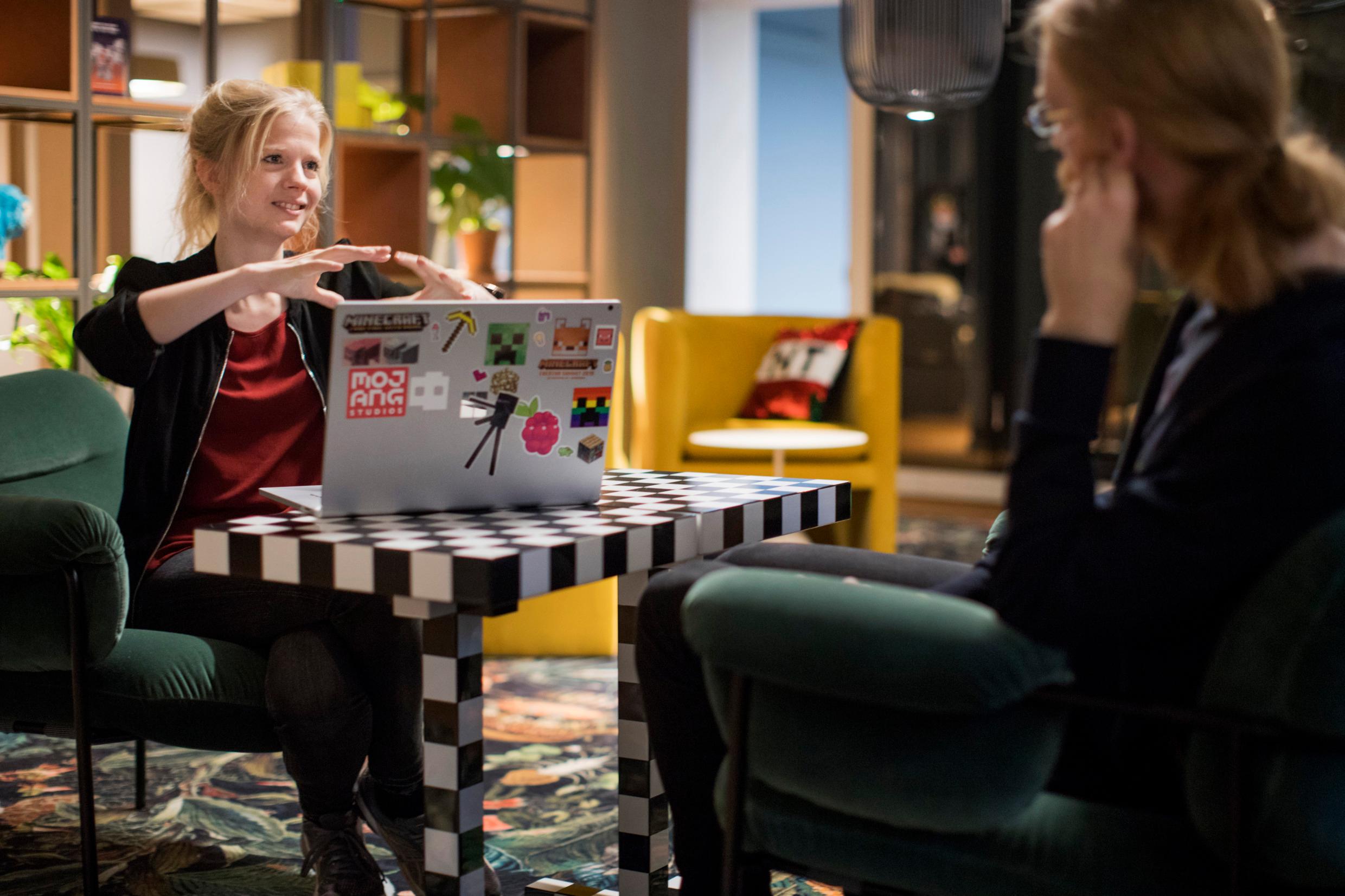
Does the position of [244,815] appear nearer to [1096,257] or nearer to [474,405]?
[474,405]

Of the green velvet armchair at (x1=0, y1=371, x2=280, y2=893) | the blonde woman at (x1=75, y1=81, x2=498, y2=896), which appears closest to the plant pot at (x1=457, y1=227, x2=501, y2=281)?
the blonde woman at (x1=75, y1=81, x2=498, y2=896)

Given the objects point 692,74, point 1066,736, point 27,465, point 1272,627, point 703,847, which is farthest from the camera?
point 692,74

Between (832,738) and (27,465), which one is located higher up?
(27,465)

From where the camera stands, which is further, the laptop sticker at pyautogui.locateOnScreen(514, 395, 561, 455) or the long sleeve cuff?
the laptop sticker at pyautogui.locateOnScreen(514, 395, 561, 455)

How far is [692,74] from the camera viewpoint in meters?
6.73

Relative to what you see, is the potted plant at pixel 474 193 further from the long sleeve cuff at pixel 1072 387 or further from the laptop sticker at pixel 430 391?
the long sleeve cuff at pixel 1072 387

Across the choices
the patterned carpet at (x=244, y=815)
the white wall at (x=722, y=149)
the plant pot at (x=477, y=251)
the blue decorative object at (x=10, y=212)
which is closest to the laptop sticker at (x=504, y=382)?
the patterned carpet at (x=244, y=815)

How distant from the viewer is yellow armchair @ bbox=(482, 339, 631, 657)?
3383 millimetres

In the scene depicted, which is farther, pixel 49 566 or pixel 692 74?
pixel 692 74

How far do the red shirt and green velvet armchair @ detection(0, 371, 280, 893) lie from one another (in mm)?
172

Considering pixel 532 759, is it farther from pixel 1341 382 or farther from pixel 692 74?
pixel 692 74

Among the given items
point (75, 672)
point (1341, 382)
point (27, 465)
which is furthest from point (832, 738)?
point (27, 465)

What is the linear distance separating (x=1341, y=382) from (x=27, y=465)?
1816 millimetres

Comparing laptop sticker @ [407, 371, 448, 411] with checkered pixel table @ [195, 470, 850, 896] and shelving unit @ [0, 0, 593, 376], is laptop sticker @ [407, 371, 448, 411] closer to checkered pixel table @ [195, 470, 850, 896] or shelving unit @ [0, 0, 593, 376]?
checkered pixel table @ [195, 470, 850, 896]
